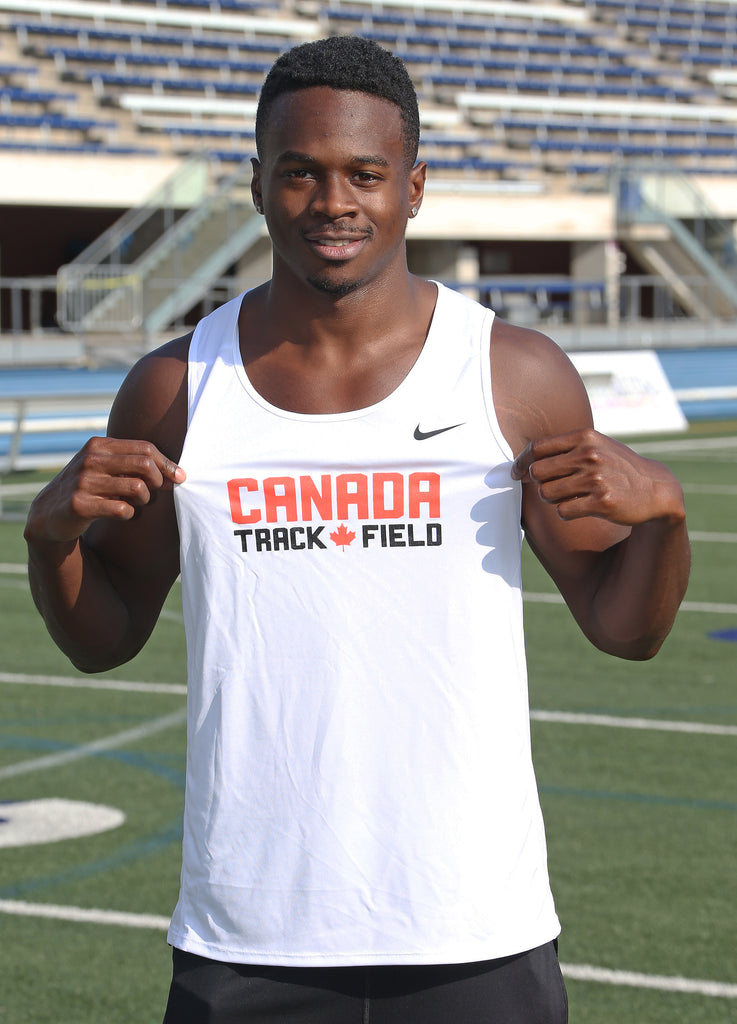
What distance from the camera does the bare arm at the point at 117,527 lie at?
2008 millimetres

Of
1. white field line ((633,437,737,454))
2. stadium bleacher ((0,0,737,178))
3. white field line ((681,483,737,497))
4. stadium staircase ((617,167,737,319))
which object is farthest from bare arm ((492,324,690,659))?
stadium staircase ((617,167,737,319))

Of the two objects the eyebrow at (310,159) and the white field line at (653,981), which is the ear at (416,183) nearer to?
the eyebrow at (310,159)

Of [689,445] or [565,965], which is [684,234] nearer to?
[689,445]

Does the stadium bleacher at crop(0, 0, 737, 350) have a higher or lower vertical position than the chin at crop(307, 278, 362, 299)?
lower

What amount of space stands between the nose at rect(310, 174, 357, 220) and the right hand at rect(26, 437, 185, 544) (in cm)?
37

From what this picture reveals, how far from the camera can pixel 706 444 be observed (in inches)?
727

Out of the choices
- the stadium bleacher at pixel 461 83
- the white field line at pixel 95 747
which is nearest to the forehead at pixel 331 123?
the white field line at pixel 95 747

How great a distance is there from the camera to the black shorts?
1.90 metres

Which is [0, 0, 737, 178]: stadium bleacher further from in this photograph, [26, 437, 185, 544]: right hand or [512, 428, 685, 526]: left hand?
[512, 428, 685, 526]: left hand

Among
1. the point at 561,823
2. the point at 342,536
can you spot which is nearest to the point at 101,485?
the point at 342,536

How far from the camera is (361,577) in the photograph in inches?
77.9

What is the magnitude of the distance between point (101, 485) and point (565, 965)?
2.67 m

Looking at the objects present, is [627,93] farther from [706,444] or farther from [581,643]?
[581,643]

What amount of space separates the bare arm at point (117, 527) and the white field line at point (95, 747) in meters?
3.90
